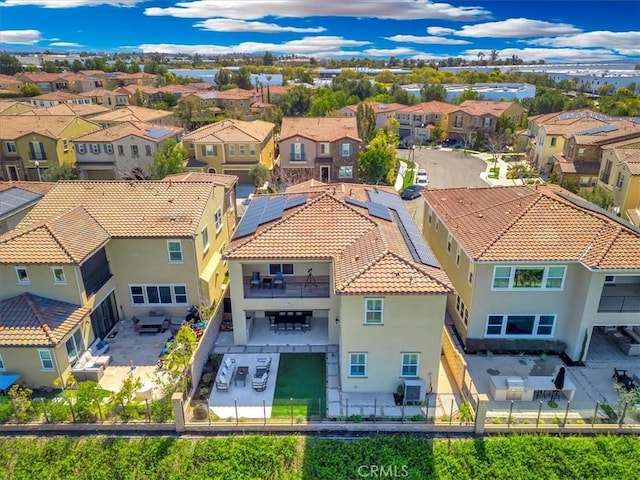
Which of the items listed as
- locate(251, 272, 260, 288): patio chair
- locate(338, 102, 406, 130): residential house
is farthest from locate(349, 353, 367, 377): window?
locate(338, 102, 406, 130): residential house

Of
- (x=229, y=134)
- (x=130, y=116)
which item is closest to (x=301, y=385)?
(x=229, y=134)

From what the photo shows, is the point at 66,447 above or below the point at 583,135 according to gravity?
below

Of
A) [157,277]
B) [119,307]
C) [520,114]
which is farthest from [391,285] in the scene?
[520,114]

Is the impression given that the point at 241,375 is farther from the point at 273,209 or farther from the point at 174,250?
the point at 273,209

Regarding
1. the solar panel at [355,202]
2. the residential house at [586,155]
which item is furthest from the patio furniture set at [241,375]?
the residential house at [586,155]

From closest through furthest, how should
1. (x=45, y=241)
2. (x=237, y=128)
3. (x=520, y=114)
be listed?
(x=45, y=241)
(x=237, y=128)
(x=520, y=114)

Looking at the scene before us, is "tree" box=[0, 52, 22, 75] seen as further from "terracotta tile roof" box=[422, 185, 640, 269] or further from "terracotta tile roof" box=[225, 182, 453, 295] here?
"terracotta tile roof" box=[422, 185, 640, 269]

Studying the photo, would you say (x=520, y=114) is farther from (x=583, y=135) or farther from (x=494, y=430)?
(x=494, y=430)

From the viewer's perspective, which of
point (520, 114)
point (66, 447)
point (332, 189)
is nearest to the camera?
point (66, 447)
